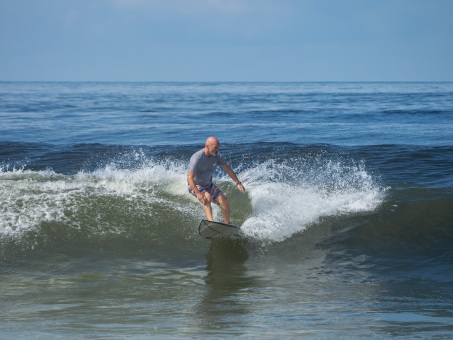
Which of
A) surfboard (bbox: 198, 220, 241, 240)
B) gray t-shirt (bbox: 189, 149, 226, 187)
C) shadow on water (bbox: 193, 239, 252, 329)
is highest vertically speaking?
gray t-shirt (bbox: 189, 149, 226, 187)

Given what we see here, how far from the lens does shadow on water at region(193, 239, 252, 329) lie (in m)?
7.50

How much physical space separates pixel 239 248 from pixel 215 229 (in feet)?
1.90

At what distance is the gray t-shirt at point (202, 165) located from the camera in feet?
35.9

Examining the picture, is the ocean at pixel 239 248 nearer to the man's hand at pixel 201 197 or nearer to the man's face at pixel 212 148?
the man's hand at pixel 201 197

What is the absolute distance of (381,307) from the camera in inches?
308

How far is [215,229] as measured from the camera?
11.1 metres

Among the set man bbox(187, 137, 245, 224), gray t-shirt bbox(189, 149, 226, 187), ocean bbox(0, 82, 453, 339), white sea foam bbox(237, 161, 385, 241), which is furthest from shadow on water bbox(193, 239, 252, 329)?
gray t-shirt bbox(189, 149, 226, 187)

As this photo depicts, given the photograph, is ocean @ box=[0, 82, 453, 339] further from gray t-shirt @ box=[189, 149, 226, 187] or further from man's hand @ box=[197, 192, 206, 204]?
gray t-shirt @ box=[189, 149, 226, 187]

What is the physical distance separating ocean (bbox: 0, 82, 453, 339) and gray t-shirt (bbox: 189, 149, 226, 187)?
3.89 feet

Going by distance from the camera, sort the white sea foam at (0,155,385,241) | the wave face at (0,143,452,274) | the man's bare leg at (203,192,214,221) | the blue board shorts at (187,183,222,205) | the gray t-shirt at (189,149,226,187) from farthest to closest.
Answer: the white sea foam at (0,155,385,241), the wave face at (0,143,452,274), the blue board shorts at (187,183,222,205), the man's bare leg at (203,192,214,221), the gray t-shirt at (189,149,226,187)

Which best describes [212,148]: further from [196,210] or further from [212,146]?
[196,210]

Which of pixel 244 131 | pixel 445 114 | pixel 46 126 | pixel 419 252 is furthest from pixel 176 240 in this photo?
pixel 445 114

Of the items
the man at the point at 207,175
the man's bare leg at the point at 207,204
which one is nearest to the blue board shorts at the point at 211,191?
the man at the point at 207,175

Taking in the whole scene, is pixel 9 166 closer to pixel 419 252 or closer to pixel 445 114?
pixel 419 252
